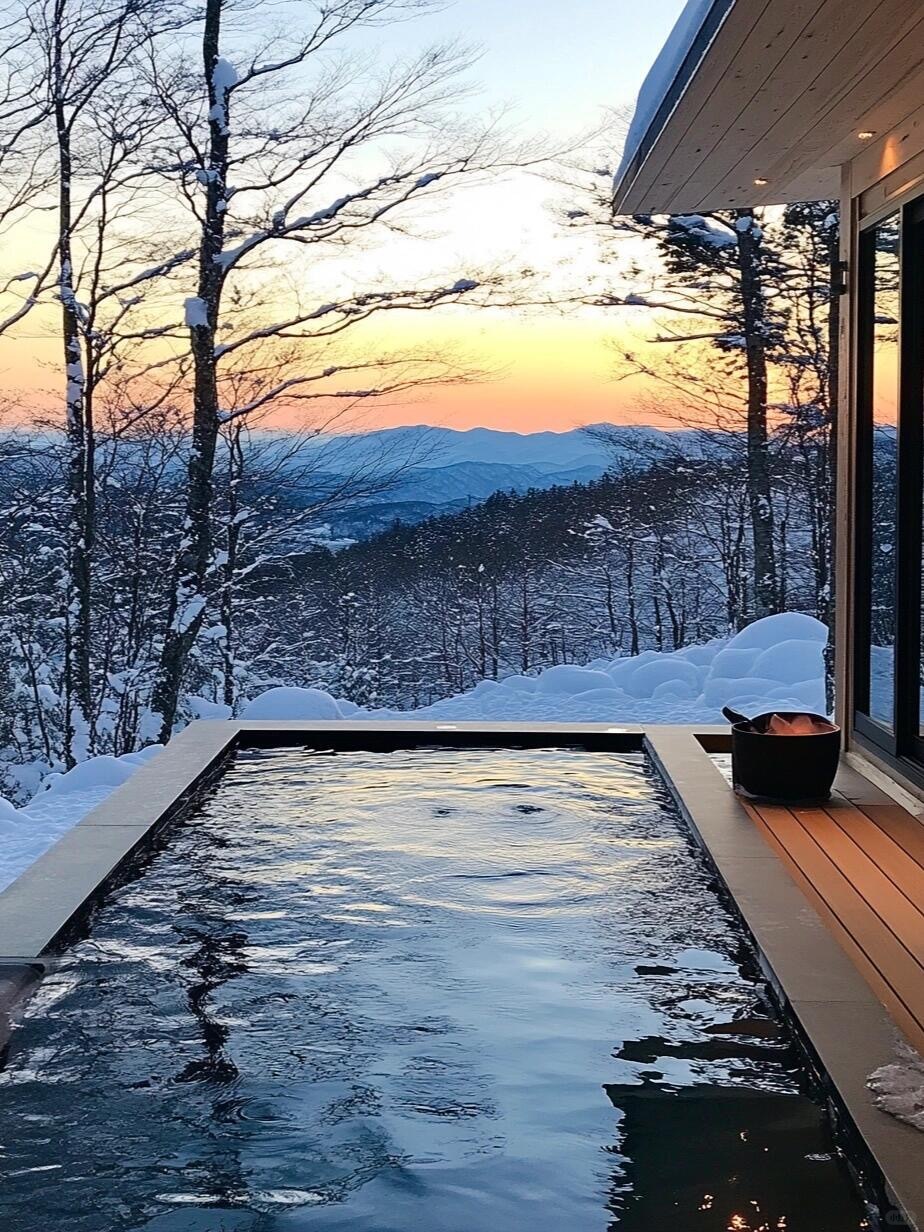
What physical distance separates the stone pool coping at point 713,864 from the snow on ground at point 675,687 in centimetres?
313

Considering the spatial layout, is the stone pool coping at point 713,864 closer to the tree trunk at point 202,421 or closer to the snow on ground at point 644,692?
the snow on ground at point 644,692

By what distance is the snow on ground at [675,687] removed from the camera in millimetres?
8758

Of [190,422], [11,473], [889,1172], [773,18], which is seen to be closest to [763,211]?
[190,422]

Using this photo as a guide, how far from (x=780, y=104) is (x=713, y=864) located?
2.08 m

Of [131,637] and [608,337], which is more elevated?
[608,337]

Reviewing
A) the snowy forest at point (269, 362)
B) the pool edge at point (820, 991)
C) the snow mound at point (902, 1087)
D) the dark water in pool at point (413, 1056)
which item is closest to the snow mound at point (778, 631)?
the snowy forest at point (269, 362)

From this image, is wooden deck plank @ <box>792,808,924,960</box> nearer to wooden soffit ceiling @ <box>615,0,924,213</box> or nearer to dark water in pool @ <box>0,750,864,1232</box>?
dark water in pool @ <box>0,750,864,1232</box>

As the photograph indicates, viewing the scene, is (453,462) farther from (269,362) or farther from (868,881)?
(868,881)

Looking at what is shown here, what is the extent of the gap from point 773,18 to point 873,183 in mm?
1674

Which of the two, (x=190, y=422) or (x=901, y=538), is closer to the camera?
(x=901, y=538)

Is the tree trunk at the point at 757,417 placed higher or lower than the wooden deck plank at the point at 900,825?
higher

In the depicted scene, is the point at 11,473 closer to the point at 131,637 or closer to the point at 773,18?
the point at 131,637

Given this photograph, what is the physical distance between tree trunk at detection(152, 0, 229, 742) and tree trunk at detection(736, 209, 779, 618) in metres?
3.48

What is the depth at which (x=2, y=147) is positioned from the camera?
8945 mm
